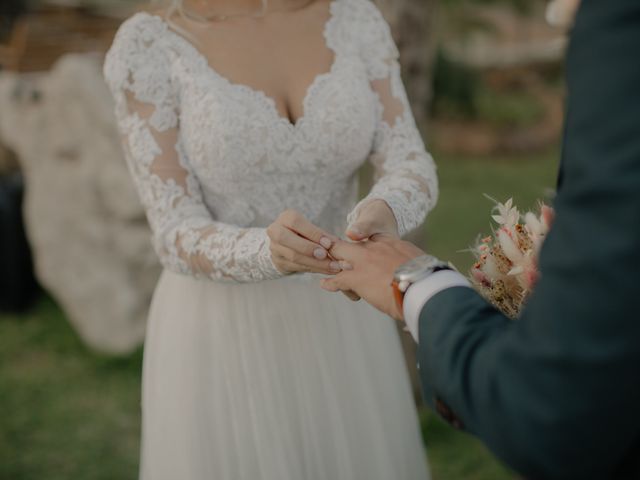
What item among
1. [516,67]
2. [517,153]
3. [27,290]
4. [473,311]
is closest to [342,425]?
[473,311]

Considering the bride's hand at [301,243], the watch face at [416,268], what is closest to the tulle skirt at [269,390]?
the bride's hand at [301,243]

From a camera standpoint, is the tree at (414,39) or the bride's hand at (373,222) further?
the tree at (414,39)

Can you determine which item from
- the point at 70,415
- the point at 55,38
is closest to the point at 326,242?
the point at 70,415

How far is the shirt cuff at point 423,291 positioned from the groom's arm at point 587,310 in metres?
0.23

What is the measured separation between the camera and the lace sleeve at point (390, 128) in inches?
95.5

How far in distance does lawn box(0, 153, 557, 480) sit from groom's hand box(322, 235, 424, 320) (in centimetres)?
279

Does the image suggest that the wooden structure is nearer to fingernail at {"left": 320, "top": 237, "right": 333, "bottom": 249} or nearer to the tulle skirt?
the tulle skirt

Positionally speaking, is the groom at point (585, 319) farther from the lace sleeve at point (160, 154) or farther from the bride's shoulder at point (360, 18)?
the bride's shoulder at point (360, 18)

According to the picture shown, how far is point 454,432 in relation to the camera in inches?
179

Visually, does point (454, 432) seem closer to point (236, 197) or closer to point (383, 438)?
point (383, 438)

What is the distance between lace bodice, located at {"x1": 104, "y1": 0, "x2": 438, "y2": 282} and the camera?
2264 mm

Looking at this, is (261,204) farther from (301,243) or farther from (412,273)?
(412,273)

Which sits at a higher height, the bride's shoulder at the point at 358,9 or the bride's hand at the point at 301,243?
the bride's shoulder at the point at 358,9

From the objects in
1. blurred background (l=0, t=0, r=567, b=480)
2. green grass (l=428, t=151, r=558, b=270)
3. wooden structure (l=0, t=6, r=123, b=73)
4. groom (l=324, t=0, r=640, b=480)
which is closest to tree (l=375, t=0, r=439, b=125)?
blurred background (l=0, t=0, r=567, b=480)
